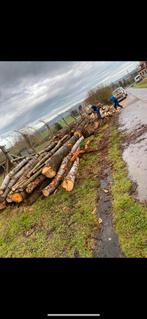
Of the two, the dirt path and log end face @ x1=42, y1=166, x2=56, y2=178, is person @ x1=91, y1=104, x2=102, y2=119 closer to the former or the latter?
log end face @ x1=42, y1=166, x2=56, y2=178

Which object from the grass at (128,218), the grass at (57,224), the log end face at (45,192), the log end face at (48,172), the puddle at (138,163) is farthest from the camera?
the log end face at (48,172)

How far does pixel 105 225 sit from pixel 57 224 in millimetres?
1412

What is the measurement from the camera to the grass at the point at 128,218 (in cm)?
356

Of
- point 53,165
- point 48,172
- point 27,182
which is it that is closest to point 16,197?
point 27,182

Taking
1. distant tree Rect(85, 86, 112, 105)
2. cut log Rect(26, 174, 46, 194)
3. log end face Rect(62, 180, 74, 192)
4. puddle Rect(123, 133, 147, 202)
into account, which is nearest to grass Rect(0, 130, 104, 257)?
log end face Rect(62, 180, 74, 192)

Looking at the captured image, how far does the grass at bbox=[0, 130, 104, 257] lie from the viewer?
4.50 meters

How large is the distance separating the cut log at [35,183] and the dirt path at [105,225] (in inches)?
80.8

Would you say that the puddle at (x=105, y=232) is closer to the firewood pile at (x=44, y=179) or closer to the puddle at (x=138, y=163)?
the puddle at (x=138, y=163)

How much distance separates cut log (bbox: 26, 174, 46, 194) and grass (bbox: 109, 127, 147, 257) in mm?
2626

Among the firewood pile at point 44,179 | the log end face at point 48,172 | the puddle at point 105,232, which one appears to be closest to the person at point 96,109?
the firewood pile at point 44,179

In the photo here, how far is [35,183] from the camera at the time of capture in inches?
296
